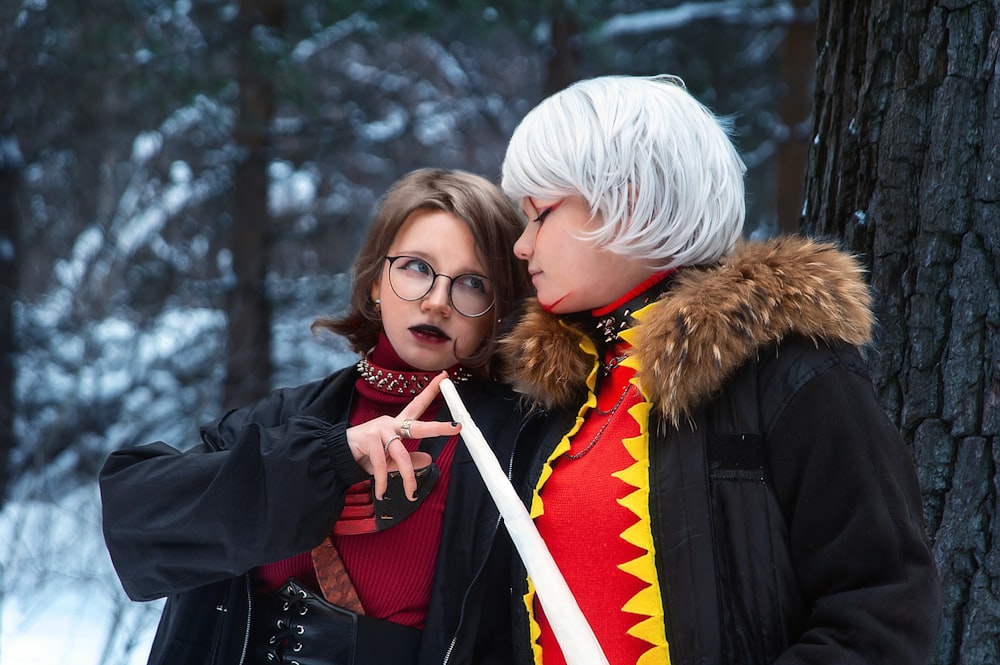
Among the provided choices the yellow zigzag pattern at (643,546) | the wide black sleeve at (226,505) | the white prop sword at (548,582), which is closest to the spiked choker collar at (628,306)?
the yellow zigzag pattern at (643,546)

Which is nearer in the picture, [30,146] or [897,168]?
[897,168]

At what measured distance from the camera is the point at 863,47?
240 cm

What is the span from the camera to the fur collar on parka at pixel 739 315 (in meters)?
Result: 1.64

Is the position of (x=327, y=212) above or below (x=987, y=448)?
above

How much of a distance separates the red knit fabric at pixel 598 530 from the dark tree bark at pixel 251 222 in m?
6.06

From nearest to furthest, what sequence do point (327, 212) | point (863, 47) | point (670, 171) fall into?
point (670, 171) < point (863, 47) < point (327, 212)

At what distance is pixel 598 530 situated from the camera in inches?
70.1

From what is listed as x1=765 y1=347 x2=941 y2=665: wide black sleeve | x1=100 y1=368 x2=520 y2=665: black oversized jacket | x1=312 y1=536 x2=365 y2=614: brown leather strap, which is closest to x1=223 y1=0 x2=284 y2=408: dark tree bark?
x1=100 y1=368 x2=520 y2=665: black oversized jacket

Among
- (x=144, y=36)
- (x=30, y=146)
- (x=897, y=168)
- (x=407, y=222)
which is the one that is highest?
(x=144, y=36)

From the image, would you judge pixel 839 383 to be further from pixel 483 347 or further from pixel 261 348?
pixel 261 348

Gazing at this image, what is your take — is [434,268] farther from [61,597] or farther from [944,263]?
[61,597]

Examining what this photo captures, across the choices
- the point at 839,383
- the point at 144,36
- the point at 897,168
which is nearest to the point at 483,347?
the point at 839,383

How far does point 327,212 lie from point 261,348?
5.56 m

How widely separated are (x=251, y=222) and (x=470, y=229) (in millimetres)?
7040
